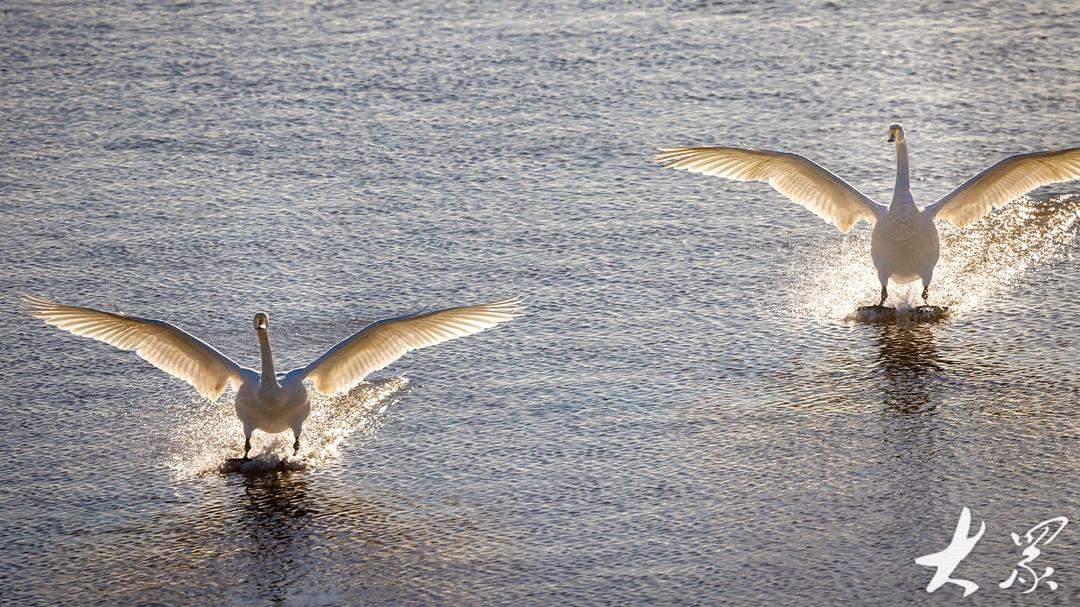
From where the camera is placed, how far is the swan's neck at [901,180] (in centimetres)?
1134

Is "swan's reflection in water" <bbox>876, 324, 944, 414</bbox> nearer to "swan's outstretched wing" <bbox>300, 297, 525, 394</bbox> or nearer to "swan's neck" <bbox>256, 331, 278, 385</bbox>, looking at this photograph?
"swan's outstretched wing" <bbox>300, 297, 525, 394</bbox>

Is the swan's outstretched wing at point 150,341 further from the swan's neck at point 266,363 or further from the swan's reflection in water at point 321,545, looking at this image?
the swan's reflection in water at point 321,545

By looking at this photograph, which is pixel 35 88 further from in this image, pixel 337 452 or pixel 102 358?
pixel 337 452

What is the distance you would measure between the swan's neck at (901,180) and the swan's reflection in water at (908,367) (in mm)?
1059

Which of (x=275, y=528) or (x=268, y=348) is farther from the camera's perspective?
(x=268, y=348)

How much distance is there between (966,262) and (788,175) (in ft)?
4.90

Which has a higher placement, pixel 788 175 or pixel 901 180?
pixel 788 175

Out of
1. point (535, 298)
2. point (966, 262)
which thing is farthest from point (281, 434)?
point (966, 262)

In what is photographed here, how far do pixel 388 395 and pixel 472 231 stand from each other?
9.26 ft

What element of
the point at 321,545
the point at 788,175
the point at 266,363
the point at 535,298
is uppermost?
the point at 788,175

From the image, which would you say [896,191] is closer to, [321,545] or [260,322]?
[260,322]

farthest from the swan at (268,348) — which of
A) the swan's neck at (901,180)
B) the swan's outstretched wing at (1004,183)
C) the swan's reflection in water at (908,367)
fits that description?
the swan's outstretched wing at (1004,183)

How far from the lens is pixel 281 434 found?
976 centimetres

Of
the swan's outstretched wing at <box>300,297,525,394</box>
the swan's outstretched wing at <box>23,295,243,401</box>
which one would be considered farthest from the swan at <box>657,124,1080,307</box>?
the swan's outstretched wing at <box>23,295,243,401</box>
